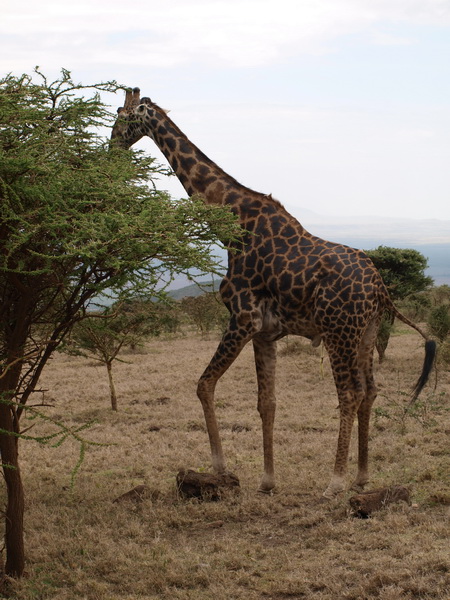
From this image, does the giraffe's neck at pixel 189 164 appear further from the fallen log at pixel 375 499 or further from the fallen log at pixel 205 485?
the fallen log at pixel 375 499

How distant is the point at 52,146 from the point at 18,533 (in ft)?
10.6

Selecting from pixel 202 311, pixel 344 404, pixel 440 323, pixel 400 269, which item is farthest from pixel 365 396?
pixel 202 311

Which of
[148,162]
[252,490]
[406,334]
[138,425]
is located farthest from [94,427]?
[406,334]

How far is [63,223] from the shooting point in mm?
4805

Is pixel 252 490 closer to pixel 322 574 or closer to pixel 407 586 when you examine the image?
pixel 322 574

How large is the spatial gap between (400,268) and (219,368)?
12.7 m

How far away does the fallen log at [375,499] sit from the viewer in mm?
6547

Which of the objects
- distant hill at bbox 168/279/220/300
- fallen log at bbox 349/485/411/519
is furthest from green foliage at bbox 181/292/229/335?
fallen log at bbox 349/485/411/519

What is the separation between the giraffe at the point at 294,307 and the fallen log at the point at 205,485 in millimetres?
217

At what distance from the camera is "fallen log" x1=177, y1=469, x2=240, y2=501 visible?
24.5ft

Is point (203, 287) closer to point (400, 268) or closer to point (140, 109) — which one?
point (140, 109)

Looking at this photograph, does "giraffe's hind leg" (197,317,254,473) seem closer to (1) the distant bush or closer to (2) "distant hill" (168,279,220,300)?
(2) "distant hill" (168,279,220,300)

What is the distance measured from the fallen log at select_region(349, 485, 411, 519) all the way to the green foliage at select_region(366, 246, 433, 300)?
42.4ft

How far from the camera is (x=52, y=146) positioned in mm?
5504
